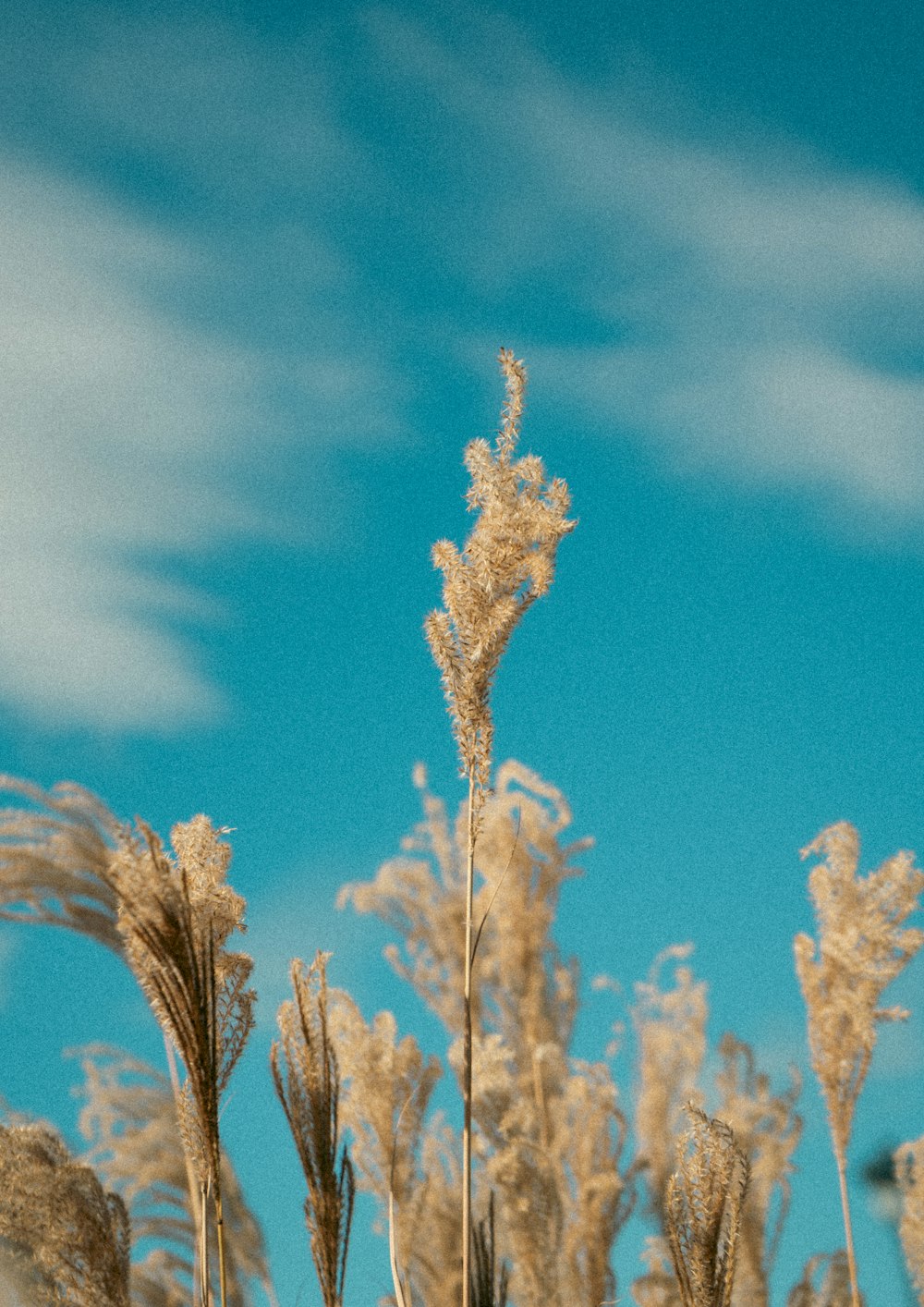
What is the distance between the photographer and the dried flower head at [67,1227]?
4.25 meters

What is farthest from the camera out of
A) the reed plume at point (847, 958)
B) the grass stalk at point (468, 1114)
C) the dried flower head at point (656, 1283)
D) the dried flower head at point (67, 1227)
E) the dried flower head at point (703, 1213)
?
the dried flower head at point (656, 1283)

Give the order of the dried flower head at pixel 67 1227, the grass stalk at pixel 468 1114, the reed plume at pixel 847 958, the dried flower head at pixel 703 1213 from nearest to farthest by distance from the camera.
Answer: the grass stalk at pixel 468 1114 → the dried flower head at pixel 703 1213 → the dried flower head at pixel 67 1227 → the reed plume at pixel 847 958

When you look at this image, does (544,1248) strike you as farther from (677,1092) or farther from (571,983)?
(677,1092)

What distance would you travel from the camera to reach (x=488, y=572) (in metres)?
3.74

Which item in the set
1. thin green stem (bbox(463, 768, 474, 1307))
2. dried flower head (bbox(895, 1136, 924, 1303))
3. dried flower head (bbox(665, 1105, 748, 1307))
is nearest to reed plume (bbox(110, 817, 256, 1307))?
thin green stem (bbox(463, 768, 474, 1307))

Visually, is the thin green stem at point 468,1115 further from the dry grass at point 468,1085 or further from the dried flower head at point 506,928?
the dried flower head at point 506,928

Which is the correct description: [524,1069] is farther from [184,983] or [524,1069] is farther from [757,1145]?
[184,983]

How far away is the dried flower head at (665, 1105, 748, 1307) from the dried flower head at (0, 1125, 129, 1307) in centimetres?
169

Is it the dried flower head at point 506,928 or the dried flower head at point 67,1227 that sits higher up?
the dried flower head at point 506,928

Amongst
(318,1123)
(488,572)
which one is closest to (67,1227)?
(318,1123)

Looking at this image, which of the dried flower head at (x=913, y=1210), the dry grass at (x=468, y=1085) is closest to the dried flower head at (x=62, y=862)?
the dry grass at (x=468, y=1085)

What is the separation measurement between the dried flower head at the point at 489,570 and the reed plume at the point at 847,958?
3.60 metres

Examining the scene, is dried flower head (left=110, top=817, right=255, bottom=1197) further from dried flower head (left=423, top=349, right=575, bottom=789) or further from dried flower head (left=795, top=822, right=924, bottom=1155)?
dried flower head (left=795, top=822, right=924, bottom=1155)

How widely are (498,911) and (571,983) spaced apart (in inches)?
27.1
